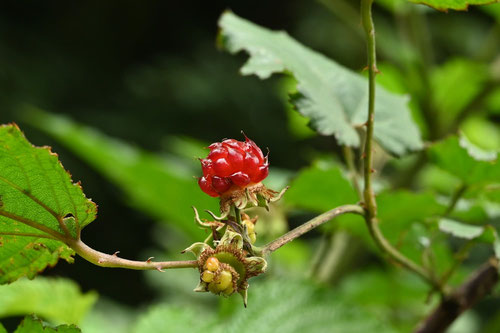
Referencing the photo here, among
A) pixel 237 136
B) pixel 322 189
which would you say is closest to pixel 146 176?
pixel 322 189

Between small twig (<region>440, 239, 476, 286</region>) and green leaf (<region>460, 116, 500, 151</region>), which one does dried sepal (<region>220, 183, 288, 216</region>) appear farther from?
green leaf (<region>460, 116, 500, 151</region>)

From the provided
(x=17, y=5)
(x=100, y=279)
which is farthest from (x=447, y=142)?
(x=17, y=5)

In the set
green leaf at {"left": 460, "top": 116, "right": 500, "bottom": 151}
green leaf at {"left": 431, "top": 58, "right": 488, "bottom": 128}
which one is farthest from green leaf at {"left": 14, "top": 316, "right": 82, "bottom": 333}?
green leaf at {"left": 460, "top": 116, "right": 500, "bottom": 151}

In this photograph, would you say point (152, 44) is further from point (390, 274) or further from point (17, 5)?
point (390, 274)

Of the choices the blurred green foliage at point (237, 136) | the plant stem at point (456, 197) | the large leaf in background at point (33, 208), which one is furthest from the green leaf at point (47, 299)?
the plant stem at point (456, 197)

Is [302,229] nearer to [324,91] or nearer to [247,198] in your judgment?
[247,198]

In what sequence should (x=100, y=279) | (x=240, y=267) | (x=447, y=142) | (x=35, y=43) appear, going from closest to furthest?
(x=240, y=267), (x=447, y=142), (x=100, y=279), (x=35, y=43)

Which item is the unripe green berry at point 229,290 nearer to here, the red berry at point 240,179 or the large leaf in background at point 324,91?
the red berry at point 240,179
